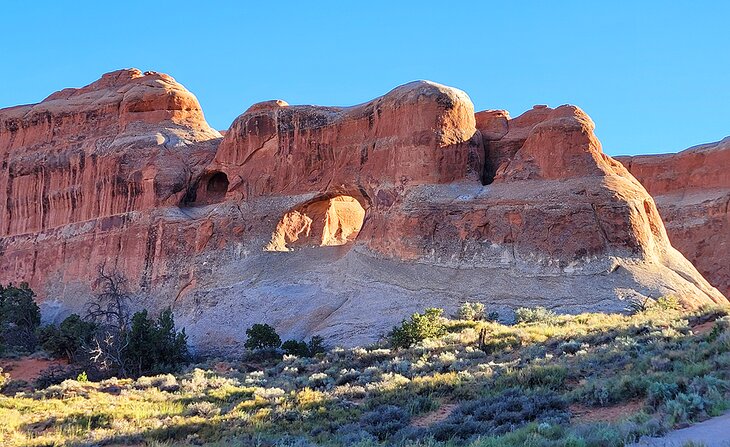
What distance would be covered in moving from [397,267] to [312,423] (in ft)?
65.8

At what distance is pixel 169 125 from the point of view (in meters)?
47.0

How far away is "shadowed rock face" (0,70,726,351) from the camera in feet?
99.2

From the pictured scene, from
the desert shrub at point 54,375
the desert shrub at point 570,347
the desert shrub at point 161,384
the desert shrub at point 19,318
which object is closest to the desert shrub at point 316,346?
the desert shrub at point 161,384

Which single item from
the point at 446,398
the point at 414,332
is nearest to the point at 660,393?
the point at 446,398

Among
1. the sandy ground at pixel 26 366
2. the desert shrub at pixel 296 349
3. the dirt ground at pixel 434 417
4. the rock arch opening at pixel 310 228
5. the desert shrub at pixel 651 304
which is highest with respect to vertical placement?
the rock arch opening at pixel 310 228

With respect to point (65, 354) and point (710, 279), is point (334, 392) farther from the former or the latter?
point (710, 279)

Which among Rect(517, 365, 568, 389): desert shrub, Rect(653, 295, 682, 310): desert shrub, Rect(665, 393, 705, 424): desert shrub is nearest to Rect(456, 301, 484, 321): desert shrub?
Rect(653, 295, 682, 310): desert shrub

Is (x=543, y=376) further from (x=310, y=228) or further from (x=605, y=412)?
(x=310, y=228)

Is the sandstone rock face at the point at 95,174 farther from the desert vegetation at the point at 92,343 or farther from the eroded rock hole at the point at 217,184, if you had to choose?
the desert vegetation at the point at 92,343

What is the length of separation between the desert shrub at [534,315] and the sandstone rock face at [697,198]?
25846 mm


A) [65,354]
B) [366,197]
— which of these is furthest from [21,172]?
[366,197]

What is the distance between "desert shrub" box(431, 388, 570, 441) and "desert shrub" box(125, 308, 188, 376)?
1731cm

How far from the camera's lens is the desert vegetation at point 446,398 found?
32.8 feet

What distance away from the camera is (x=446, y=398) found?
13.7m
